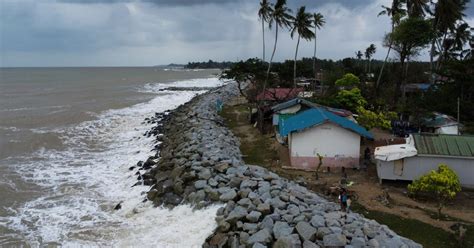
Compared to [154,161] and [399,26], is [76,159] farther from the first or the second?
[399,26]

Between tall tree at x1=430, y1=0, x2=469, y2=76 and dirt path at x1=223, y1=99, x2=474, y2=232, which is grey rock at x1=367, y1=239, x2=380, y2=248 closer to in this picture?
dirt path at x1=223, y1=99, x2=474, y2=232

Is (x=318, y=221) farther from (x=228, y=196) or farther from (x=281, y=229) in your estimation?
(x=228, y=196)

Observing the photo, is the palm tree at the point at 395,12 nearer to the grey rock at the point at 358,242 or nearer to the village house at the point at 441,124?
the village house at the point at 441,124

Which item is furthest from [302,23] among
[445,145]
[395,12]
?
[445,145]

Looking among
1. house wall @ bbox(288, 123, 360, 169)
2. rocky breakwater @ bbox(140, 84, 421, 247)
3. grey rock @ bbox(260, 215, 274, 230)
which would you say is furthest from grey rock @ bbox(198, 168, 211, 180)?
grey rock @ bbox(260, 215, 274, 230)

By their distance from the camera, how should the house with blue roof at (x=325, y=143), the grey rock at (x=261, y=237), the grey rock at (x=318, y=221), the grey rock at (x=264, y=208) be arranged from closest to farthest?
the grey rock at (x=261, y=237) → the grey rock at (x=318, y=221) → the grey rock at (x=264, y=208) → the house with blue roof at (x=325, y=143)

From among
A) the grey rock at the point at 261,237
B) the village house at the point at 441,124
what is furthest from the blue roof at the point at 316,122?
the grey rock at the point at 261,237

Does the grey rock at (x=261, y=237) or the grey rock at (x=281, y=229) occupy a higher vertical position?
the grey rock at (x=281, y=229)
